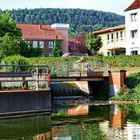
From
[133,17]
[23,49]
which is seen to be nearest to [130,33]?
[133,17]

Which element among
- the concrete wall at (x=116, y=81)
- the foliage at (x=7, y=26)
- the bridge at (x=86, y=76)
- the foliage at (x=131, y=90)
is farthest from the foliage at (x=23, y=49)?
the foliage at (x=131, y=90)

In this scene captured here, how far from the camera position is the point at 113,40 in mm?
85688

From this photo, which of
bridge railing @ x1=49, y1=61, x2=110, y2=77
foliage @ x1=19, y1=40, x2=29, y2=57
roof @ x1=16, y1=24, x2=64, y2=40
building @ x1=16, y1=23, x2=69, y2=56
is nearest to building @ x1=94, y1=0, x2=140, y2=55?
foliage @ x1=19, y1=40, x2=29, y2=57

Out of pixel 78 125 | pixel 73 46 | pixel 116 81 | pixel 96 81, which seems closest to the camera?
pixel 78 125

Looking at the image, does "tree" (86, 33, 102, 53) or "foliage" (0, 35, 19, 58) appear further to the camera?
"tree" (86, 33, 102, 53)

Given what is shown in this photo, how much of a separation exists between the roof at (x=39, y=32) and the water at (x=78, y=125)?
70185 millimetres

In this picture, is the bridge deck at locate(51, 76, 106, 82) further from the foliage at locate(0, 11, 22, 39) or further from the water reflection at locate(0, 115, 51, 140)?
the foliage at locate(0, 11, 22, 39)

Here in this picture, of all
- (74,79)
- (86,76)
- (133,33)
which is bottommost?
(74,79)

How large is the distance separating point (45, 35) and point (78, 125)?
3213 inches

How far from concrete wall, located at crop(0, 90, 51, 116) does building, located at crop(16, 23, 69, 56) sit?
7160 centimetres

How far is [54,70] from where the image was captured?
154 feet

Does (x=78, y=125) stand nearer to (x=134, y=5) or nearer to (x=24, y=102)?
(x=24, y=102)

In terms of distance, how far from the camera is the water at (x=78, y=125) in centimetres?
2136

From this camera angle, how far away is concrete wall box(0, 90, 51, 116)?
1140 inches
